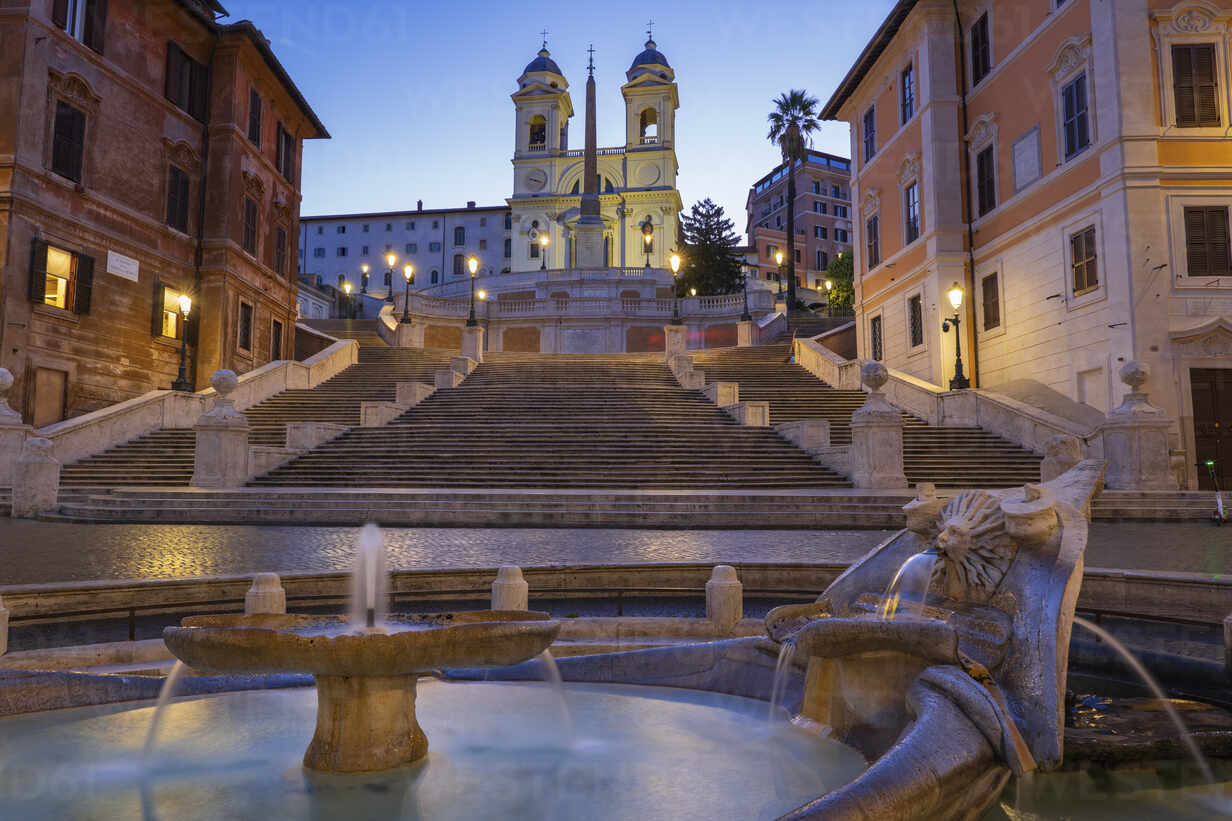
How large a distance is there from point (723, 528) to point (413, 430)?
10257mm

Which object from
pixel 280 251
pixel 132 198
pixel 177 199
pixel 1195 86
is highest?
pixel 280 251

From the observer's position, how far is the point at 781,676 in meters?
4.45

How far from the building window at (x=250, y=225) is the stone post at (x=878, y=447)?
25.0m

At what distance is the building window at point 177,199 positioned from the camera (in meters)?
28.1

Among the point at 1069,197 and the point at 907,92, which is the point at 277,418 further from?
the point at 907,92

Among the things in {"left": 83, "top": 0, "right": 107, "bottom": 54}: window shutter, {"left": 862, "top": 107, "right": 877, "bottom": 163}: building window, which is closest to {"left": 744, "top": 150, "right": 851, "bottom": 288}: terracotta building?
{"left": 862, "top": 107, "right": 877, "bottom": 163}: building window

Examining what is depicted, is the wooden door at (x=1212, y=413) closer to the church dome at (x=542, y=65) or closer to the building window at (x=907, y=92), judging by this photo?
the building window at (x=907, y=92)

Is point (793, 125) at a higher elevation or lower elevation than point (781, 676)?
higher

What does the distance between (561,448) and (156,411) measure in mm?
11102

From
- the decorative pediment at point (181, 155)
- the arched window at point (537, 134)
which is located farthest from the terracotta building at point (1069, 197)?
the arched window at point (537, 134)

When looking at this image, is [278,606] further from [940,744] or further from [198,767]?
[940,744]

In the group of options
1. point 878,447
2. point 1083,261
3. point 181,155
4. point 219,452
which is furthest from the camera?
point 181,155

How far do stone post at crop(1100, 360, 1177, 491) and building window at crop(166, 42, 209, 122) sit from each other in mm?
29851

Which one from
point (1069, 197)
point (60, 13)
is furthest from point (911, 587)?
point (60, 13)
